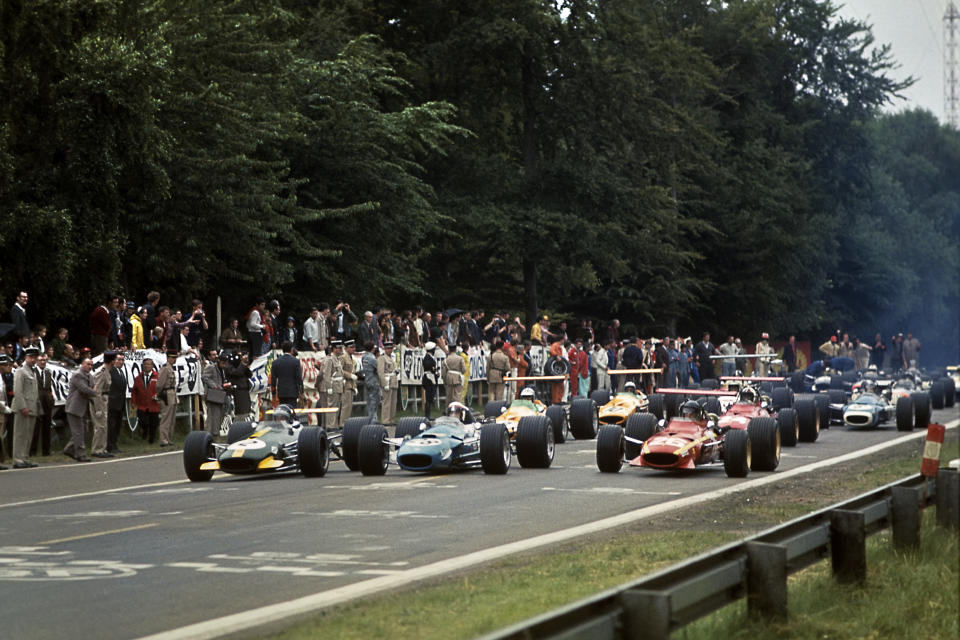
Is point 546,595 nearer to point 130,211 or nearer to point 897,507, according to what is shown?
point 897,507

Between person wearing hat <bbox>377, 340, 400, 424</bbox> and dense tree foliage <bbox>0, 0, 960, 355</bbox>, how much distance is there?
3393 millimetres

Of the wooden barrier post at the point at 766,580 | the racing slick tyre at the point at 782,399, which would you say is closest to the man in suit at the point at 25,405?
the racing slick tyre at the point at 782,399

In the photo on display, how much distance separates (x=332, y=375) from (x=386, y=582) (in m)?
20.7

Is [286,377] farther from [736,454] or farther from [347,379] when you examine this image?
[736,454]

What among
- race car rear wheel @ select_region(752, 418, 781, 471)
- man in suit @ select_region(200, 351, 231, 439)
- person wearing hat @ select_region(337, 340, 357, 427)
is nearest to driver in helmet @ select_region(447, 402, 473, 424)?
race car rear wheel @ select_region(752, 418, 781, 471)

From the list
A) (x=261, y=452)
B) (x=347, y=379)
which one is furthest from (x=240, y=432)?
(x=347, y=379)

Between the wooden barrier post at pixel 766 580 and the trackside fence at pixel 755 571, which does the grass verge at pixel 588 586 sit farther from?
the trackside fence at pixel 755 571

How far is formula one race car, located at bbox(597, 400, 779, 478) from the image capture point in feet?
67.8

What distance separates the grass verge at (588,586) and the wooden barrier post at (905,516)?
0.49 ft

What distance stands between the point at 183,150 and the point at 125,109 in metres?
3.83

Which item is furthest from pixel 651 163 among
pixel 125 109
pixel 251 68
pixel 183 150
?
pixel 125 109

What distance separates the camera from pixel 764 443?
2108 cm

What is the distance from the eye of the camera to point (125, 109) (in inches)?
1186

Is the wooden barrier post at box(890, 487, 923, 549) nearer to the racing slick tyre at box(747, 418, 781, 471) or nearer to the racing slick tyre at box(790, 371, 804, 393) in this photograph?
the racing slick tyre at box(747, 418, 781, 471)
